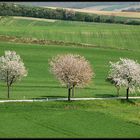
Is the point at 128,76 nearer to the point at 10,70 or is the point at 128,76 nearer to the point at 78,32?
the point at 10,70

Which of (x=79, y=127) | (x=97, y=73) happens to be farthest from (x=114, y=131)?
(x=97, y=73)

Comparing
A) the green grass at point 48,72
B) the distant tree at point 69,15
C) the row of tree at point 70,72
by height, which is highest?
the distant tree at point 69,15

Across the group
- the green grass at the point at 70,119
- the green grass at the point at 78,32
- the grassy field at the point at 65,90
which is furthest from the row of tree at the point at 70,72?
the green grass at the point at 78,32

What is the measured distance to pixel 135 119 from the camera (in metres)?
61.5

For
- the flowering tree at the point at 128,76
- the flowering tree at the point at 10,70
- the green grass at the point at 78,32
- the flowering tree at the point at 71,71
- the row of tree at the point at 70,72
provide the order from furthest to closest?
the green grass at the point at 78,32 < the flowering tree at the point at 128,76 < the flowering tree at the point at 10,70 < the row of tree at the point at 70,72 < the flowering tree at the point at 71,71

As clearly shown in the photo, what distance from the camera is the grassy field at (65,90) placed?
177 ft

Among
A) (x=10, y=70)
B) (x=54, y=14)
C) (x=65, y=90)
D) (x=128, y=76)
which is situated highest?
(x=54, y=14)

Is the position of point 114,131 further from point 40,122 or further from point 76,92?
point 76,92

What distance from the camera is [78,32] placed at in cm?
14975

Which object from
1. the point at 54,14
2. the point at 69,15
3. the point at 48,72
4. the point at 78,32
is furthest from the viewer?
the point at 69,15

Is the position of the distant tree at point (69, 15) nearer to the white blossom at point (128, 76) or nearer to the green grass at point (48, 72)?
the green grass at point (48, 72)

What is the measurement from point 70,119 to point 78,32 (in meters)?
91.8

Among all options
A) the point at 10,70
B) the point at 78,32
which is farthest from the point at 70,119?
the point at 78,32

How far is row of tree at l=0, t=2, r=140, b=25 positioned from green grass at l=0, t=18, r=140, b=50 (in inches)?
361
